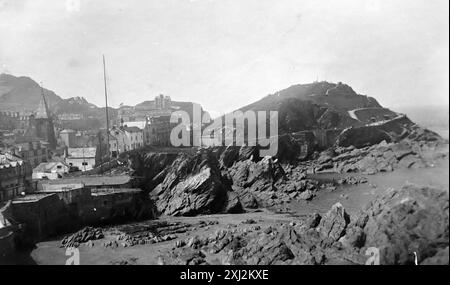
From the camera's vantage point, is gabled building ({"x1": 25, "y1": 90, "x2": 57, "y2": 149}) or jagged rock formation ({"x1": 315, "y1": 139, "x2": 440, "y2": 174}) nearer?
jagged rock formation ({"x1": 315, "y1": 139, "x2": 440, "y2": 174})

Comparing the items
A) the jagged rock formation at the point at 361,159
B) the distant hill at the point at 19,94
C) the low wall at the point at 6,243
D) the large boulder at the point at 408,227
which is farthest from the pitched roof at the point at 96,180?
the distant hill at the point at 19,94

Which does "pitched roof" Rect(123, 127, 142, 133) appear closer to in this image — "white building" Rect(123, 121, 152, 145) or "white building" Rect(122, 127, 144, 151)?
"white building" Rect(122, 127, 144, 151)

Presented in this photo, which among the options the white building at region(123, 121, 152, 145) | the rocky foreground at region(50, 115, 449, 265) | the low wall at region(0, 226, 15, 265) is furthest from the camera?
the white building at region(123, 121, 152, 145)

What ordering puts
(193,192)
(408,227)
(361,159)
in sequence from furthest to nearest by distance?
1. (361,159)
2. (193,192)
3. (408,227)

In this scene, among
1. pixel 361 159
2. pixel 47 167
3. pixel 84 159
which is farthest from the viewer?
pixel 361 159

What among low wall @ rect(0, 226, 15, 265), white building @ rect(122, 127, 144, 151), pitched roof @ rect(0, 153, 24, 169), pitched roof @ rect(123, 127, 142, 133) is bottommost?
low wall @ rect(0, 226, 15, 265)

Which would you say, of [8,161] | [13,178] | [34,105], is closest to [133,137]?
[8,161]

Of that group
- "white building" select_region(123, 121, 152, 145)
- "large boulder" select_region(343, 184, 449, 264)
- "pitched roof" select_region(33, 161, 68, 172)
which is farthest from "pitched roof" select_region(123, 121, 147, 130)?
"large boulder" select_region(343, 184, 449, 264)

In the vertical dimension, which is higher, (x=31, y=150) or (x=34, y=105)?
(x=34, y=105)

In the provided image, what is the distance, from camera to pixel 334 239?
527 inches

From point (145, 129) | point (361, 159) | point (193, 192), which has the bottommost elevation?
point (193, 192)

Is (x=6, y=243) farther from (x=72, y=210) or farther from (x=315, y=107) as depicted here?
(x=315, y=107)
